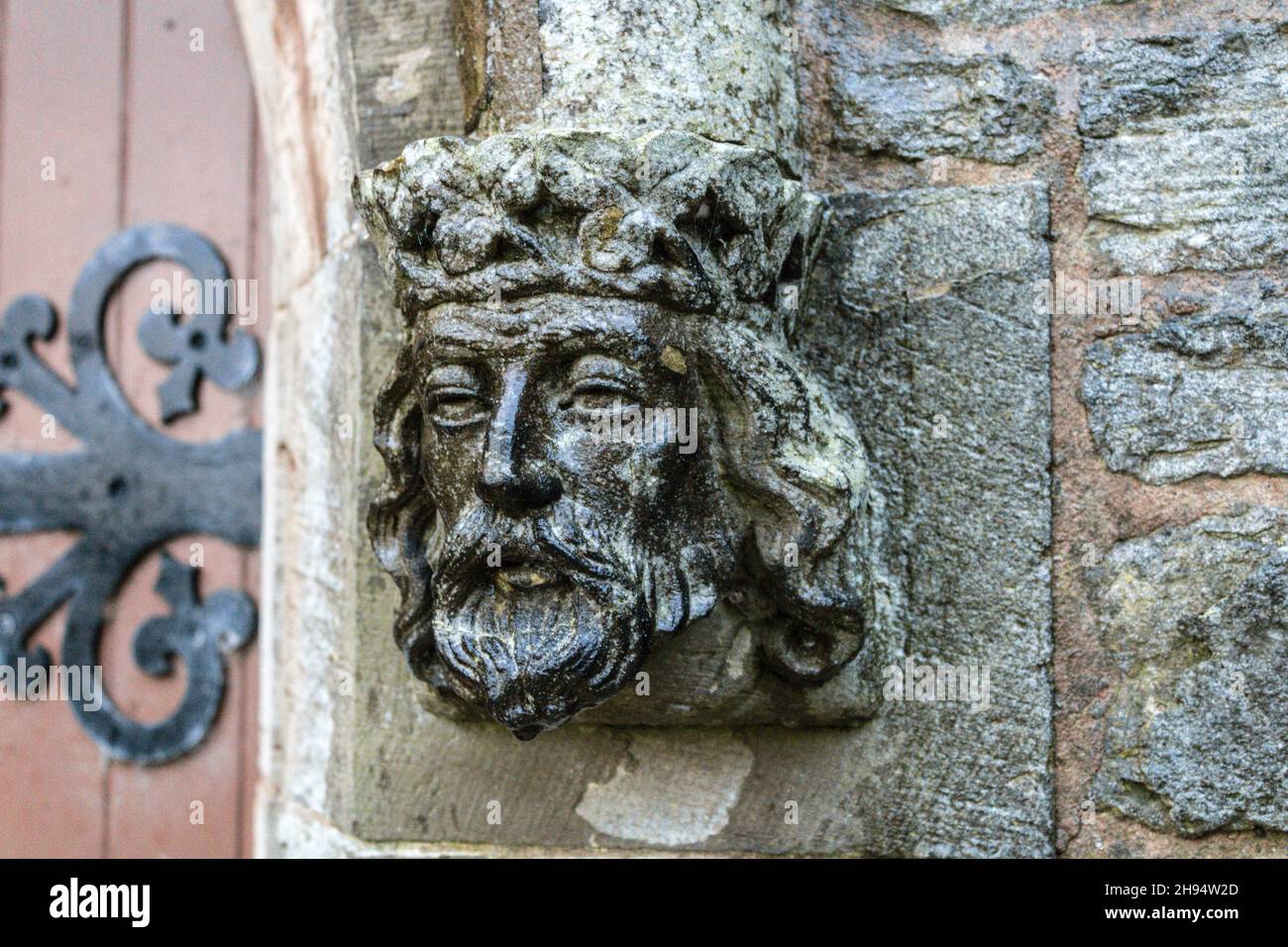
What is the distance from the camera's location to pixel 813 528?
3.14 ft

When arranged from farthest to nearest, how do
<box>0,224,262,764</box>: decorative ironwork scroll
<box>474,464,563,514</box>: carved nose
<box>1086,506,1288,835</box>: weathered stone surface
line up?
<box>0,224,262,764</box>: decorative ironwork scroll → <box>1086,506,1288,835</box>: weathered stone surface → <box>474,464,563,514</box>: carved nose

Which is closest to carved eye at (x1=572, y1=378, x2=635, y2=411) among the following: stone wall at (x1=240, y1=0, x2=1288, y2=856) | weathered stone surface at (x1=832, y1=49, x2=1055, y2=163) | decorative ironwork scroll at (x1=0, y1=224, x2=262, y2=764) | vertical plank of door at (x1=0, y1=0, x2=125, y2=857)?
stone wall at (x1=240, y1=0, x2=1288, y2=856)

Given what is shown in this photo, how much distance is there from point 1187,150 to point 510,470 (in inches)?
24.8

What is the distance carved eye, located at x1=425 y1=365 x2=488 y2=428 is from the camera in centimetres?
92

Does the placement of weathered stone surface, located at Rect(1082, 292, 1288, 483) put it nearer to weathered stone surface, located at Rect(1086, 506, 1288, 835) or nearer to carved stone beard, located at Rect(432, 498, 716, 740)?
weathered stone surface, located at Rect(1086, 506, 1288, 835)

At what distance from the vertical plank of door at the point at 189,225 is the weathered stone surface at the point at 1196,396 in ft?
3.28

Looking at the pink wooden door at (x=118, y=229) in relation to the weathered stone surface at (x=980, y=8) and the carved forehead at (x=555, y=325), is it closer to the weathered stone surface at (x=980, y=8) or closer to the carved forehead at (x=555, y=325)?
the carved forehead at (x=555, y=325)

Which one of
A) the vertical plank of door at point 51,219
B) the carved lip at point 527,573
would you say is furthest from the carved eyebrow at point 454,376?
the vertical plank of door at point 51,219

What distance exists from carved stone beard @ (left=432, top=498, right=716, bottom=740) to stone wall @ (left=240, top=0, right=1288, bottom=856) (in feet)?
0.75

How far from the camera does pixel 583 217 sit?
91 centimetres

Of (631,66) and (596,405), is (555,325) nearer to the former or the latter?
(596,405)

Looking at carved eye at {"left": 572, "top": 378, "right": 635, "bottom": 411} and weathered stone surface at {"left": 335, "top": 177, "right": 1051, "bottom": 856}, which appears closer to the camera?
carved eye at {"left": 572, "top": 378, "right": 635, "bottom": 411}
